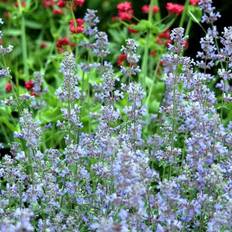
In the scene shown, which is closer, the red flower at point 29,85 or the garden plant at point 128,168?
the garden plant at point 128,168

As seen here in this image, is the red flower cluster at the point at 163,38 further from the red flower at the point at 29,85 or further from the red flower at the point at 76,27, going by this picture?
the red flower at the point at 29,85

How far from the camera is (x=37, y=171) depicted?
13.0ft

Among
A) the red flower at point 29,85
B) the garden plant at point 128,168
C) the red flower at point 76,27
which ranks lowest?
the garden plant at point 128,168

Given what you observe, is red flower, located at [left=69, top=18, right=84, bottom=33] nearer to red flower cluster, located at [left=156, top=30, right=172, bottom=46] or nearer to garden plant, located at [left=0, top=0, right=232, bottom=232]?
garden plant, located at [left=0, top=0, right=232, bottom=232]

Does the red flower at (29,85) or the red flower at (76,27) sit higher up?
the red flower at (76,27)

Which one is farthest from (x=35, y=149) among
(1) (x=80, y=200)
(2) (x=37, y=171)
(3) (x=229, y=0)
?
(3) (x=229, y=0)

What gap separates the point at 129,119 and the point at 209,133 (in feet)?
2.00

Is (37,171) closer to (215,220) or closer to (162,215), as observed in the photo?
(162,215)

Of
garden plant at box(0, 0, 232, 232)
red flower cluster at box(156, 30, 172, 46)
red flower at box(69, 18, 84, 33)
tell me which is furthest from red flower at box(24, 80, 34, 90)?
red flower cluster at box(156, 30, 172, 46)

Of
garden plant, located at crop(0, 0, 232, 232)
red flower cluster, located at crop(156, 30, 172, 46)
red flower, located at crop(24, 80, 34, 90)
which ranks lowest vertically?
garden plant, located at crop(0, 0, 232, 232)

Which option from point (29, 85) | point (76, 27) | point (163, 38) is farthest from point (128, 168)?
point (163, 38)

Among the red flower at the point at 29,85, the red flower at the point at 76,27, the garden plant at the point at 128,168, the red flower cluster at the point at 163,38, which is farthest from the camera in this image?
the red flower cluster at the point at 163,38

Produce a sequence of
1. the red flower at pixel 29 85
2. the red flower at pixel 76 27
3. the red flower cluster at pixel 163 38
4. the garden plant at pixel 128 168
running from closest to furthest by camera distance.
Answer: the garden plant at pixel 128 168 → the red flower at pixel 76 27 → the red flower at pixel 29 85 → the red flower cluster at pixel 163 38

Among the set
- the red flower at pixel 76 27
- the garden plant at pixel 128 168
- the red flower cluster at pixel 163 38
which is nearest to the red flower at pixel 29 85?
the red flower at pixel 76 27
